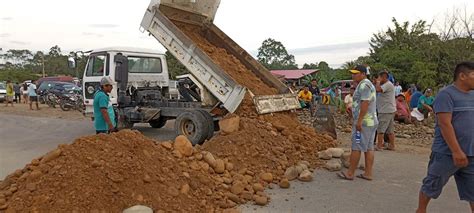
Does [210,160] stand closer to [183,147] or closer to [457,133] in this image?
[183,147]

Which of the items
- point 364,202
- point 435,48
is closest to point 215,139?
point 364,202

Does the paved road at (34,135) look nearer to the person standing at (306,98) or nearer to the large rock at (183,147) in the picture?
the large rock at (183,147)

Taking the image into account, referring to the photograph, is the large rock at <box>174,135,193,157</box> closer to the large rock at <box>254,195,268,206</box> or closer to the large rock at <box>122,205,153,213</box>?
the large rock at <box>254,195,268,206</box>

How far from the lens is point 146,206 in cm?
407

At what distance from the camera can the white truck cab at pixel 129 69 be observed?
995cm

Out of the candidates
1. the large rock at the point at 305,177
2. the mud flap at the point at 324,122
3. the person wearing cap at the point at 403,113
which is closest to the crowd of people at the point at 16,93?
the mud flap at the point at 324,122

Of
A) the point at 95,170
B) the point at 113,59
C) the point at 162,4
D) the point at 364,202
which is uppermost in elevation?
the point at 162,4

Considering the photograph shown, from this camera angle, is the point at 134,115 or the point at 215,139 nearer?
the point at 215,139

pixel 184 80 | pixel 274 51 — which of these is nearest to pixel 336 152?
pixel 184 80

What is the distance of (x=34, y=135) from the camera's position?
10828 millimetres

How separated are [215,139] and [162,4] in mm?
3728

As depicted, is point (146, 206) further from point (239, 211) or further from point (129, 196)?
point (239, 211)

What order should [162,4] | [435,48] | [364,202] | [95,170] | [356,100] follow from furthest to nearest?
[435,48]
[162,4]
[356,100]
[364,202]
[95,170]

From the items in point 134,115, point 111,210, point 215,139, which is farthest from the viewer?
point 134,115
